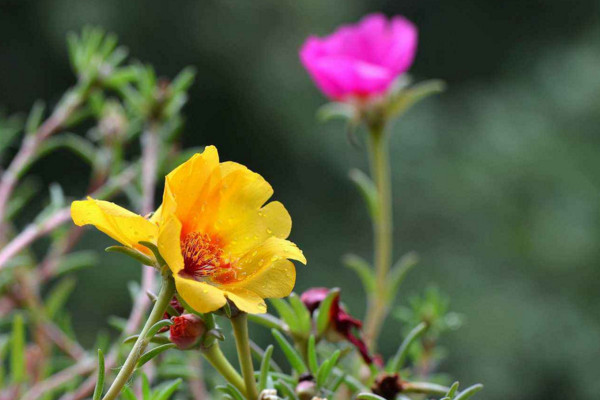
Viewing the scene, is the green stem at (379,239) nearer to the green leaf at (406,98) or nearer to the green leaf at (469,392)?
the green leaf at (406,98)

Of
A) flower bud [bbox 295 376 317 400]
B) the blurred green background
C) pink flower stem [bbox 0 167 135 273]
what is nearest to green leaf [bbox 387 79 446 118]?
pink flower stem [bbox 0 167 135 273]

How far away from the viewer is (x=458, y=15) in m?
2.32

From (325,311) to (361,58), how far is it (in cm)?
32

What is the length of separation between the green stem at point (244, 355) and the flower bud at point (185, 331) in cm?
→ 1

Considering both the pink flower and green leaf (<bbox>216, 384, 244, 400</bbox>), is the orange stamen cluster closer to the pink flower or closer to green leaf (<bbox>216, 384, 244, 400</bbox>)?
green leaf (<bbox>216, 384, 244, 400</bbox>)

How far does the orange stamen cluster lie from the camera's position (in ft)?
0.78

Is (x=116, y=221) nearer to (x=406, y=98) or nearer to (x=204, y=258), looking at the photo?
(x=204, y=258)

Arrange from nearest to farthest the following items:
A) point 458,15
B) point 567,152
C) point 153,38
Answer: point 567,152 < point 153,38 < point 458,15

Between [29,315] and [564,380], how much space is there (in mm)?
1487

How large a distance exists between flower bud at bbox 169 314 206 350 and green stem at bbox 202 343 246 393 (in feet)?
0.03

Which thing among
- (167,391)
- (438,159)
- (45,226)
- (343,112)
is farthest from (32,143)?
(438,159)

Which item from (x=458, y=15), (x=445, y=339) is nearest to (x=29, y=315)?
(x=445, y=339)

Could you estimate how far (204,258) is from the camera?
24 cm

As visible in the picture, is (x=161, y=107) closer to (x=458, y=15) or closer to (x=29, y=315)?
(x=29, y=315)
